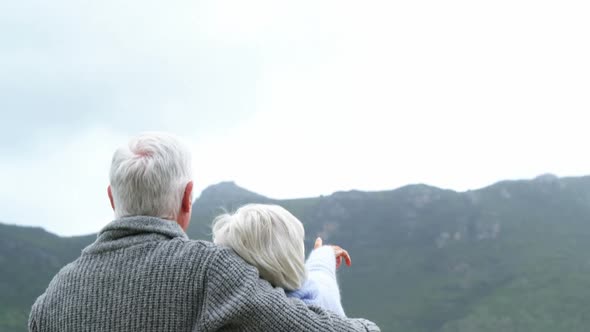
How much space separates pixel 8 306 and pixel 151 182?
5863 inches

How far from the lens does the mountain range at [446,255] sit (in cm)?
13350

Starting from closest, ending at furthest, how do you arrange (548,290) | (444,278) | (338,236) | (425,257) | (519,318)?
(519,318) → (548,290) → (444,278) → (425,257) → (338,236)

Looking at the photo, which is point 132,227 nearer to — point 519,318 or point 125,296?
point 125,296

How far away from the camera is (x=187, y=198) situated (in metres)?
3.88

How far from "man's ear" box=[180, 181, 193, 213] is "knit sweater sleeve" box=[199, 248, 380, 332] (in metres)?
0.40

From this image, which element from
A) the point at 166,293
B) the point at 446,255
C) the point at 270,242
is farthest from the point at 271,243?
the point at 446,255

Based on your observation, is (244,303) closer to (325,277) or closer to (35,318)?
(325,277)

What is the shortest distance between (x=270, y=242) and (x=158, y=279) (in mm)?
610

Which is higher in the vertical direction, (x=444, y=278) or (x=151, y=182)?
(x=151, y=182)

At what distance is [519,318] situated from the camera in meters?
127

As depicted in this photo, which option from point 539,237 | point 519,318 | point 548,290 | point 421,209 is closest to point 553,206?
point 539,237

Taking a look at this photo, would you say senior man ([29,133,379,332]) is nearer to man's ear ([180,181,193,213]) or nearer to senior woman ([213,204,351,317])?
man's ear ([180,181,193,213])

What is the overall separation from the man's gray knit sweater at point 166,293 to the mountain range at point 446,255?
125m

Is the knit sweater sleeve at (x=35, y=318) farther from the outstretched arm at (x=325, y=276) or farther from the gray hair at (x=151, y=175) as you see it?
the outstretched arm at (x=325, y=276)
